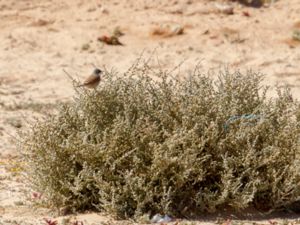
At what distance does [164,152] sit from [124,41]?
1079 cm

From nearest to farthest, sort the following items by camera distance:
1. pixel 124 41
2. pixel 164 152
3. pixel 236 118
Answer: pixel 164 152
pixel 236 118
pixel 124 41

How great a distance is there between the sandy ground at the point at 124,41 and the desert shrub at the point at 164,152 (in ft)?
18.4

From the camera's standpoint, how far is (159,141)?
6723mm

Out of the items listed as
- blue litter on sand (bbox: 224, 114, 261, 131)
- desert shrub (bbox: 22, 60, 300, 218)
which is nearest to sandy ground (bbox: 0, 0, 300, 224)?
desert shrub (bbox: 22, 60, 300, 218)

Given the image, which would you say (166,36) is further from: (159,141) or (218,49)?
(159,141)

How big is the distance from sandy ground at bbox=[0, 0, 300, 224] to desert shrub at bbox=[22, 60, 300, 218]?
18.4 feet

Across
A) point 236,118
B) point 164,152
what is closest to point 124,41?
point 236,118

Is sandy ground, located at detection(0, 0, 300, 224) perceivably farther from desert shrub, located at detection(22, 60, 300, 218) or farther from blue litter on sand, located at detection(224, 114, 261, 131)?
blue litter on sand, located at detection(224, 114, 261, 131)

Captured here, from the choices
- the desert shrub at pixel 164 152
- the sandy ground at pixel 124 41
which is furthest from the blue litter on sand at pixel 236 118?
the sandy ground at pixel 124 41

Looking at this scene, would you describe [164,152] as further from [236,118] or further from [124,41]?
[124,41]

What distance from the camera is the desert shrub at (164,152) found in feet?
21.3

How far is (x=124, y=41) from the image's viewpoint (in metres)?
17.1

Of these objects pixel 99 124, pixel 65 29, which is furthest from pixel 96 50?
pixel 99 124

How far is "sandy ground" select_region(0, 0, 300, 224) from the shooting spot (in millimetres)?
14938
